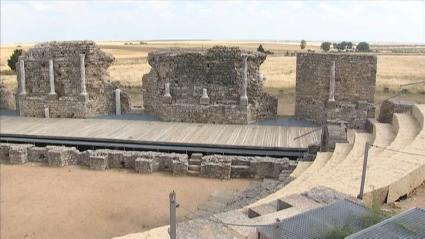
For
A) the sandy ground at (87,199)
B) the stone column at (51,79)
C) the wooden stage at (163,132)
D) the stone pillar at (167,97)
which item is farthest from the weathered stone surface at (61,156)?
the stone column at (51,79)

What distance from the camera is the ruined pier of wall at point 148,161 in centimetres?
1450

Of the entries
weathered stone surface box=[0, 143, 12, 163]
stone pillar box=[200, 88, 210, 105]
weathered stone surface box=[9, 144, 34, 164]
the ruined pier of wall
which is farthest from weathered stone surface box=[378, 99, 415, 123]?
weathered stone surface box=[0, 143, 12, 163]

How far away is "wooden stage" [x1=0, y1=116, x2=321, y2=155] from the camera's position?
16.1 m

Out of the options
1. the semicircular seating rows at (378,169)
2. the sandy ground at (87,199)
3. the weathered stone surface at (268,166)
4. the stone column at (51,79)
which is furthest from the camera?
the stone column at (51,79)

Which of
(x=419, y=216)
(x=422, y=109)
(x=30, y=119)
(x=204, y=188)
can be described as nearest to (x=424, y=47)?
(x=422, y=109)

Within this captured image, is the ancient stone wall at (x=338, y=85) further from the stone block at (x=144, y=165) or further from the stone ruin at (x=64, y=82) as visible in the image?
the stone ruin at (x=64, y=82)

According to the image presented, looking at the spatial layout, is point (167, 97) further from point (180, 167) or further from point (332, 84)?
point (332, 84)

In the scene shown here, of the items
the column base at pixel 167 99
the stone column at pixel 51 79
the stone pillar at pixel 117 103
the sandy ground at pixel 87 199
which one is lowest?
the sandy ground at pixel 87 199

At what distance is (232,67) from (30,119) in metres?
9.69

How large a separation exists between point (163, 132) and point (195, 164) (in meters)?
2.94

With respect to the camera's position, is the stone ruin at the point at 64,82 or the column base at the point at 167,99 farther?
the stone ruin at the point at 64,82

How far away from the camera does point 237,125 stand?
18625 mm

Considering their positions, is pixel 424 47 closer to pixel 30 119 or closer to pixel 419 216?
pixel 419 216

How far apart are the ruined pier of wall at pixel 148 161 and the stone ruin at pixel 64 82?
4523 millimetres
